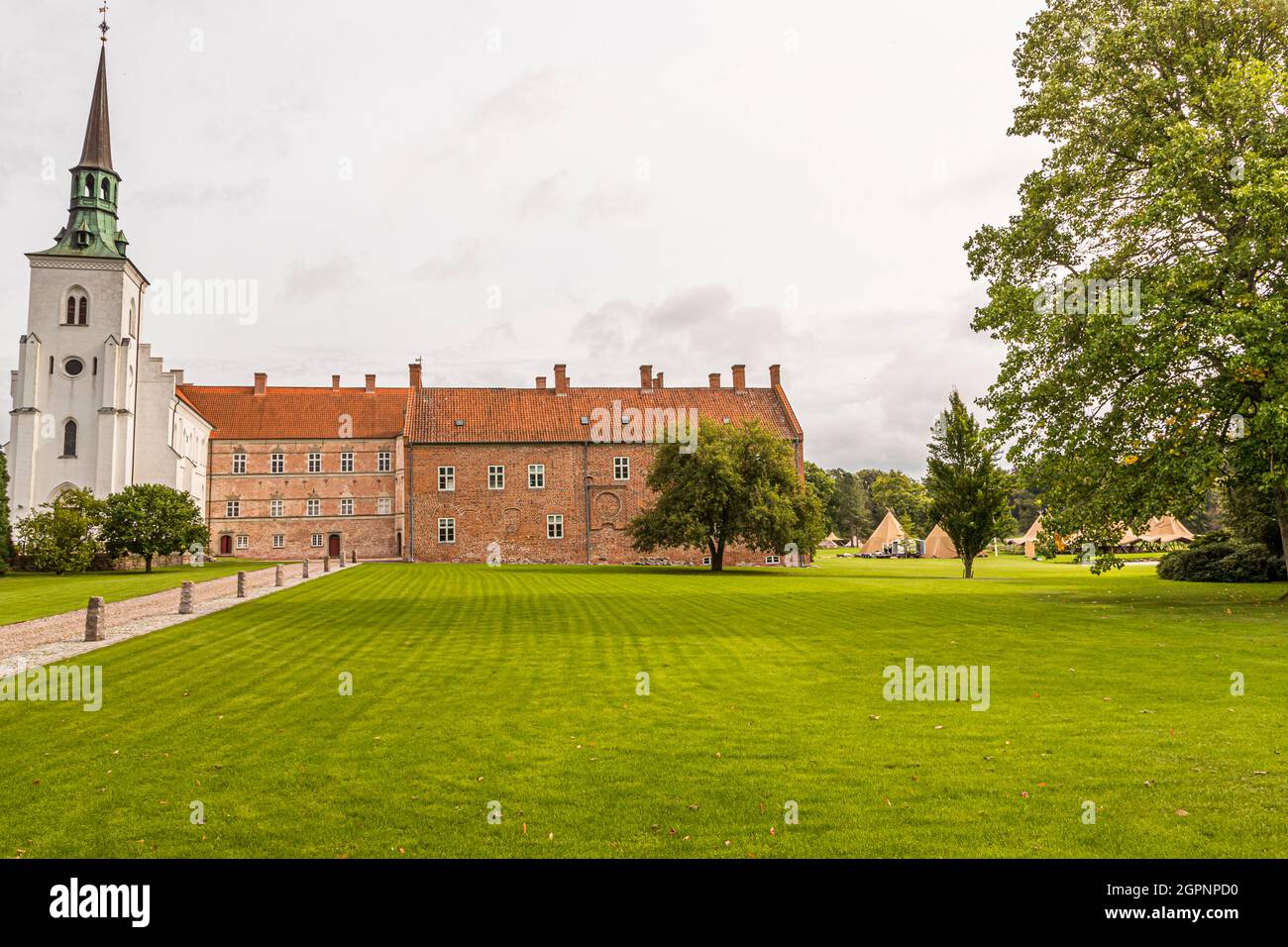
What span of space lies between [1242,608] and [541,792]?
65.6 feet

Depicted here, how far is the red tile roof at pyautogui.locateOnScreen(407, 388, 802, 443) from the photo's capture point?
57.0 meters

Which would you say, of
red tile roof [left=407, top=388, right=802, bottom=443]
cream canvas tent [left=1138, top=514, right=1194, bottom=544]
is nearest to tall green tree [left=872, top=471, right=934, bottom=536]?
cream canvas tent [left=1138, top=514, right=1194, bottom=544]

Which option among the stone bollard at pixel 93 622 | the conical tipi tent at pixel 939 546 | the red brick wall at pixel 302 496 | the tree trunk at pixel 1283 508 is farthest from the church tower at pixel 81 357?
the conical tipi tent at pixel 939 546

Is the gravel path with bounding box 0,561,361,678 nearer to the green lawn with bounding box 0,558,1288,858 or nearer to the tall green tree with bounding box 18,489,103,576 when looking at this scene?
the green lawn with bounding box 0,558,1288,858

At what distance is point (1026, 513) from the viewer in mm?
116375

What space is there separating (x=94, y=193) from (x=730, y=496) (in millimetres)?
43831

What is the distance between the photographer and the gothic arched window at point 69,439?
5000 centimetres

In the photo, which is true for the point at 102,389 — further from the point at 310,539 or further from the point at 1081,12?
the point at 1081,12

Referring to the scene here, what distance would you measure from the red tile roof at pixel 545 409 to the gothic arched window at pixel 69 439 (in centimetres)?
1945

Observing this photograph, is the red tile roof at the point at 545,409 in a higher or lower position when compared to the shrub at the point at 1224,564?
higher

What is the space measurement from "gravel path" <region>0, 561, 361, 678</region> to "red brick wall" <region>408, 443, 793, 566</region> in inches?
1060

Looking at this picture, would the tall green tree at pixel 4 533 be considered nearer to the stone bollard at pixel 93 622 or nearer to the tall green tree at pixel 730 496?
the tall green tree at pixel 730 496
